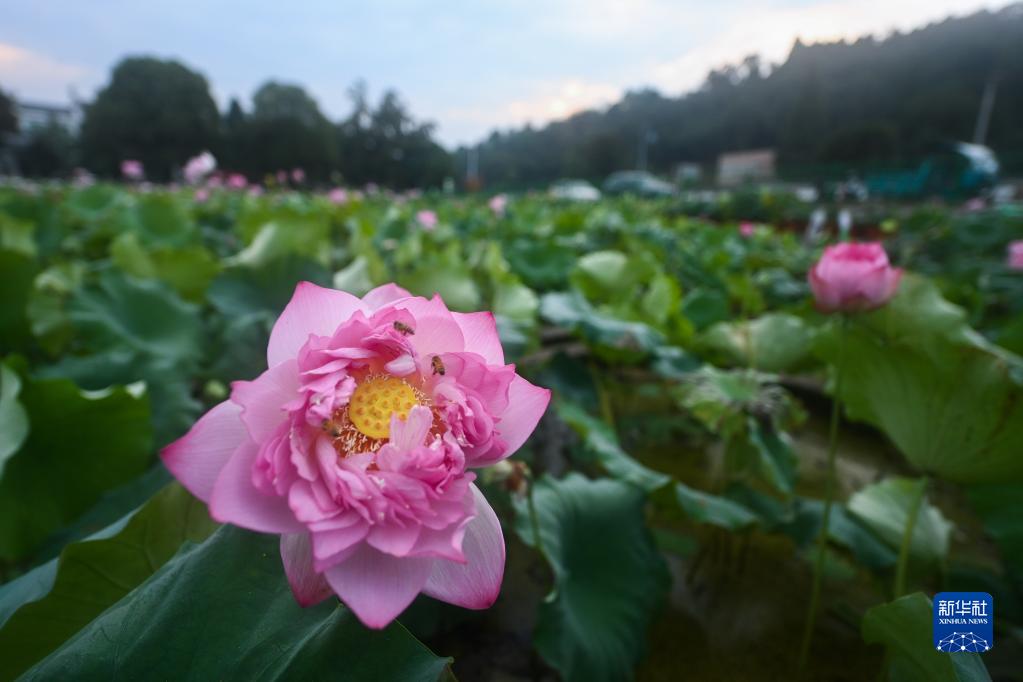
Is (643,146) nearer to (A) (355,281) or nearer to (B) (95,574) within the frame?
(A) (355,281)

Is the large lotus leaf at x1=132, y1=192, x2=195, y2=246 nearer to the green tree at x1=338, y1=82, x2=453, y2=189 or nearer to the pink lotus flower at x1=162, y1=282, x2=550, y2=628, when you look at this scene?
the pink lotus flower at x1=162, y1=282, x2=550, y2=628

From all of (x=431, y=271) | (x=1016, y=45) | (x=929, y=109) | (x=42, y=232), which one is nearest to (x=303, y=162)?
(x=42, y=232)

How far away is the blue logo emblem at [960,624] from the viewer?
16.2 inches

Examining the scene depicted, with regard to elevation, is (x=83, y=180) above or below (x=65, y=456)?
above

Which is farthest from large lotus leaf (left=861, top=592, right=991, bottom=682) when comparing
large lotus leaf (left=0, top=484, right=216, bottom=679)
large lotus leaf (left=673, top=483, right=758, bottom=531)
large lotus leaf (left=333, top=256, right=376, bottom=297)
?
large lotus leaf (left=333, top=256, right=376, bottom=297)

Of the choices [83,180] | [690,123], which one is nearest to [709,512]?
[83,180]

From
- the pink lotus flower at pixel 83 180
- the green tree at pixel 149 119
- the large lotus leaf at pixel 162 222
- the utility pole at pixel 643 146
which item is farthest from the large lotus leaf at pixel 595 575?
the utility pole at pixel 643 146

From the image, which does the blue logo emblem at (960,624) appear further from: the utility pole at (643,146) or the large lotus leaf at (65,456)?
the utility pole at (643,146)

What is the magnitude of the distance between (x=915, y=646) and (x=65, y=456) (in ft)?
3.29

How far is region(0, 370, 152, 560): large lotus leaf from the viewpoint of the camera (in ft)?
2.40

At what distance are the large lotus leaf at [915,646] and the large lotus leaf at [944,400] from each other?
1.14 ft

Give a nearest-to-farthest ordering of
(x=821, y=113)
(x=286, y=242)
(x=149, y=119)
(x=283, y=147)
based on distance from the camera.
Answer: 1. (x=286, y=242)
2. (x=283, y=147)
3. (x=149, y=119)
4. (x=821, y=113)

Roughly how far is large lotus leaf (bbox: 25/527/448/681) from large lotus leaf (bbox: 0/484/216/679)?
0.07m

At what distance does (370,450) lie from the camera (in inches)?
12.3
